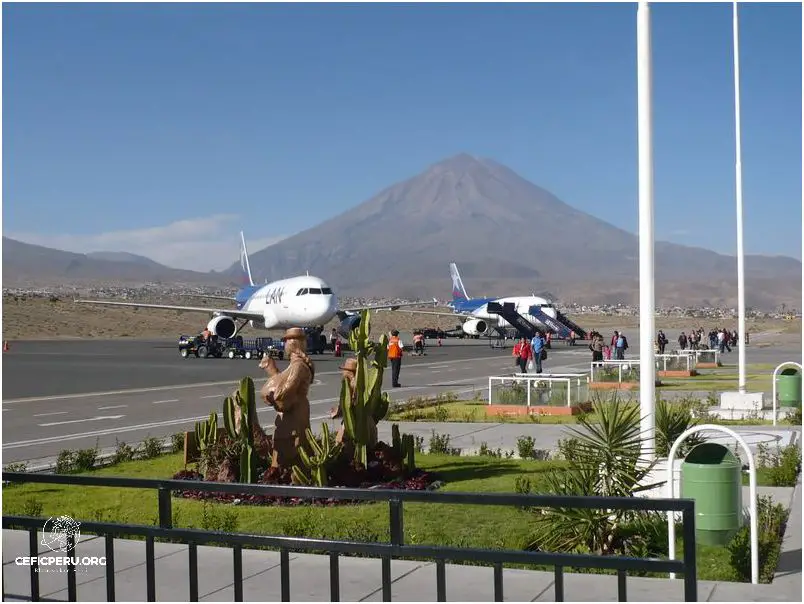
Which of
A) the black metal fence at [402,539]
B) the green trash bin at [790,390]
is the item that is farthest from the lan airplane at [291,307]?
the black metal fence at [402,539]

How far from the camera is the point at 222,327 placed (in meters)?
51.0

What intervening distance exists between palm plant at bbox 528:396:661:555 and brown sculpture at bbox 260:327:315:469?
3.67 metres

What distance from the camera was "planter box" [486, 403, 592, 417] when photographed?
22.5 meters

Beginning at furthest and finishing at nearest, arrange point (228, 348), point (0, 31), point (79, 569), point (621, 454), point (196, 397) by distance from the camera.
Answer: point (228, 348) < point (196, 397) < point (621, 454) < point (79, 569) < point (0, 31)

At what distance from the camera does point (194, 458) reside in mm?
13914

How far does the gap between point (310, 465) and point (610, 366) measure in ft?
71.3

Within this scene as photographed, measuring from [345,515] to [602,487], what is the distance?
299 cm

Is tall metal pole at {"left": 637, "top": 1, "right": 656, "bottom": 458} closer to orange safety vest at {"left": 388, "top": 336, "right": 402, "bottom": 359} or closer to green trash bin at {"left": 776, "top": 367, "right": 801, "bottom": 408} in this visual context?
green trash bin at {"left": 776, "top": 367, "right": 801, "bottom": 408}

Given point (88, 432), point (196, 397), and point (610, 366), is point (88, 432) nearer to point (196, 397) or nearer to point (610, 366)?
point (196, 397)

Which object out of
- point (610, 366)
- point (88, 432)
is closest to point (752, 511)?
point (88, 432)

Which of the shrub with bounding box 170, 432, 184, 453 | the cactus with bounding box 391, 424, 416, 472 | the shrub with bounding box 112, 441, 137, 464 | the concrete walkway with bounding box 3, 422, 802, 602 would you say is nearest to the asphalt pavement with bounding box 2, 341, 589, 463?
the shrub with bounding box 170, 432, 184, 453

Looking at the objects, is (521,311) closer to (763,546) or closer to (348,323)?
(348,323)

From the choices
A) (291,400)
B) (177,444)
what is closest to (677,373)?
(177,444)

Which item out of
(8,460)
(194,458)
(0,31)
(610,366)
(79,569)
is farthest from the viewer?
(610,366)
